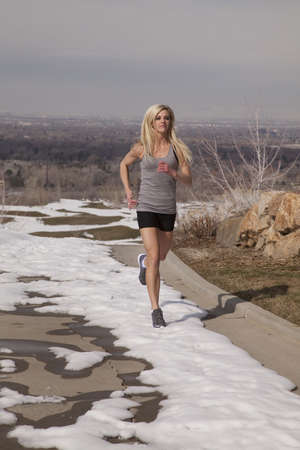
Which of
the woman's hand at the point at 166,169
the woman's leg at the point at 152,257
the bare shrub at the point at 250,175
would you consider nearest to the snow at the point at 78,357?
the woman's leg at the point at 152,257

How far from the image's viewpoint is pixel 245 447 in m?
3.39

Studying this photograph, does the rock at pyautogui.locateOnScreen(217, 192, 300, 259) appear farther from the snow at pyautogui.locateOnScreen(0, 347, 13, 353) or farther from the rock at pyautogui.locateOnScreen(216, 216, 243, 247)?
the snow at pyautogui.locateOnScreen(0, 347, 13, 353)

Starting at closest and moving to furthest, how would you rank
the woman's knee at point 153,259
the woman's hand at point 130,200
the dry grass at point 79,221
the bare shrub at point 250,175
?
the woman's hand at point 130,200, the woman's knee at point 153,259, the bare shrub at point 250,175, the dry grass at point 79,221

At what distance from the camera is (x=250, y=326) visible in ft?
21.9

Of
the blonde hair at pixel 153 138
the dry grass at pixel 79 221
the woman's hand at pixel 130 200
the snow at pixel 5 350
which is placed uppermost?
the blonde hair at pixel 153 138

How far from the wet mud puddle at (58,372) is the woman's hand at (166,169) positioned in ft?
5.35

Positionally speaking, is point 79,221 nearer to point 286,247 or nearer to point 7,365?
point 286,247

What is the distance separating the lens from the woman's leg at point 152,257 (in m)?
6.31

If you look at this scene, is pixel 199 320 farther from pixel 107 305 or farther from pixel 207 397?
pixel 207 397

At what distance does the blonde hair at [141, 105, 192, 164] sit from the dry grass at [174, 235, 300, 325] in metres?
2.08

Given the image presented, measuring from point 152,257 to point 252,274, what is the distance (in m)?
3.86

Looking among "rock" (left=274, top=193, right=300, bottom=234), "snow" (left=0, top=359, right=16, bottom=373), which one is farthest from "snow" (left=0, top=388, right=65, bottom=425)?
"rock" (left=274, top=193, right=300, bottom=234)

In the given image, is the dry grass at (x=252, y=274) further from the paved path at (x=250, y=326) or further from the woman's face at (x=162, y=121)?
the woman's face at (x=162, y=121)

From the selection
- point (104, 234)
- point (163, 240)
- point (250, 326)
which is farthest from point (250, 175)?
point (104, 234)
